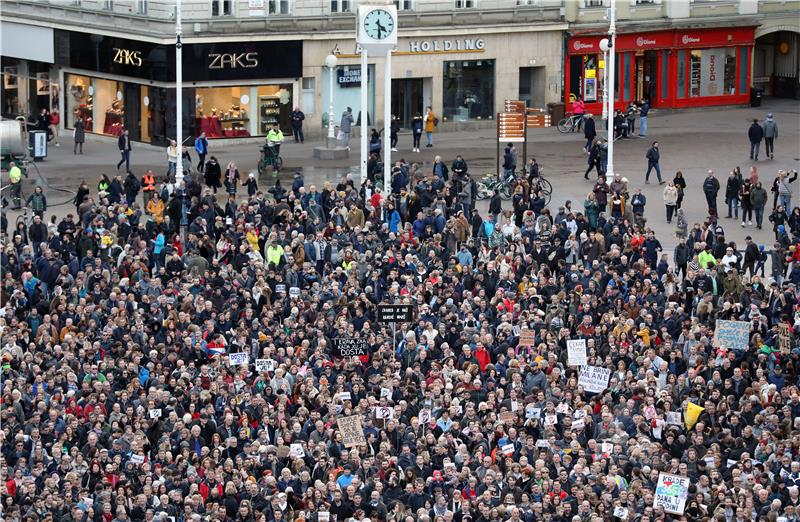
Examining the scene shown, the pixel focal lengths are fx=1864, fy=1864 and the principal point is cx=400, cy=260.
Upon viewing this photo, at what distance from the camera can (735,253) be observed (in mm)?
40844

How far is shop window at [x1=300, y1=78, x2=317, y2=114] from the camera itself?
212ft

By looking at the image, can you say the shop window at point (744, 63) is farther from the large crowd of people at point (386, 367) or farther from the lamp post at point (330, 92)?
the large crowd of people at point (386, 367)

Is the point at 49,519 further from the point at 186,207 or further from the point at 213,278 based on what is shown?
the point at 186,207

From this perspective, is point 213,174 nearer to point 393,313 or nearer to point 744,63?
point 393,313

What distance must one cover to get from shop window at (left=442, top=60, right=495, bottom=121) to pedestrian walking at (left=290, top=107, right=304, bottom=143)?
5905 mm

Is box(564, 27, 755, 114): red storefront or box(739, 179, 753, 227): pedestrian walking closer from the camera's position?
box(739, 179, 753, 227): pedestrian walking

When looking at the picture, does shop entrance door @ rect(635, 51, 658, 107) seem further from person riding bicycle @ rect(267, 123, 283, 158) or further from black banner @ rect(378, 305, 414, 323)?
black banner @ rect(378, 305, 414, 323)

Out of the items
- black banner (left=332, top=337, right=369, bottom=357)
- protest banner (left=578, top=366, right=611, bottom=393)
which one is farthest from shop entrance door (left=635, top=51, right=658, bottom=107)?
protest banner (left=578, top=366, right=611, bottom=393)

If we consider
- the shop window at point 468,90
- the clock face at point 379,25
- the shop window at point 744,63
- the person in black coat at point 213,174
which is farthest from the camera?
the shop window at point 744,63

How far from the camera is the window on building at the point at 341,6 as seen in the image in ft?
211

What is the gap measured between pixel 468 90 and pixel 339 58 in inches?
214

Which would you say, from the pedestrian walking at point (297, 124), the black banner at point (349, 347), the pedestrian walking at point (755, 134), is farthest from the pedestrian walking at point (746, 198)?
the pedestrian walking at point (297, 124)

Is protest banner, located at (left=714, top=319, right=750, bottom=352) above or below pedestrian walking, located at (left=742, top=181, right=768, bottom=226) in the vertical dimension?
below

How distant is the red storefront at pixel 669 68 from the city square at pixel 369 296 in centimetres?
356
